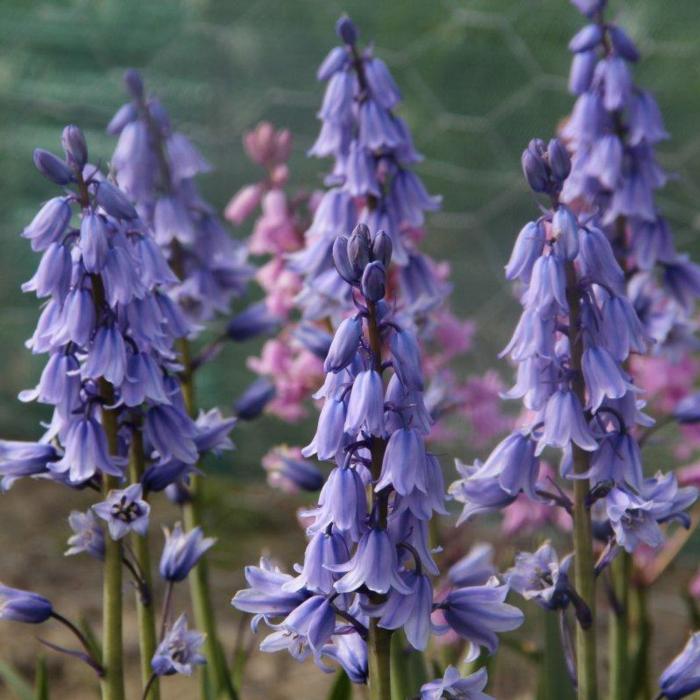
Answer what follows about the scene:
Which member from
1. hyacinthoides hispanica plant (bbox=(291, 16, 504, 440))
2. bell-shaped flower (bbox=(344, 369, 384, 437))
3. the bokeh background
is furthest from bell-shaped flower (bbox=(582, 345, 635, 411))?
the bokeh background

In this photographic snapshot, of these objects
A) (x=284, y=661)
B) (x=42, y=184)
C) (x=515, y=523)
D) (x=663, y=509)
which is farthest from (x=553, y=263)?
(x=42, y=184)

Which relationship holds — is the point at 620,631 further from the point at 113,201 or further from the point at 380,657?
the point at 113,201

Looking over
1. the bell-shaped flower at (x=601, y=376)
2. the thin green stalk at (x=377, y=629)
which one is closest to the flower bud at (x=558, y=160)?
the bell-shaped flower at (x=601, y=376)

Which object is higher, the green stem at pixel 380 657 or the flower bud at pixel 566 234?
the flower bud at pixel 566 234

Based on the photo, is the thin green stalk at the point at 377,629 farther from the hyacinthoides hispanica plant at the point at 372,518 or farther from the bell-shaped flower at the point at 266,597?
the bell-shaped flower at the point at 266,597

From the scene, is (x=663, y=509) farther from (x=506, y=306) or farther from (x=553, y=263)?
(x=506, y=306)
